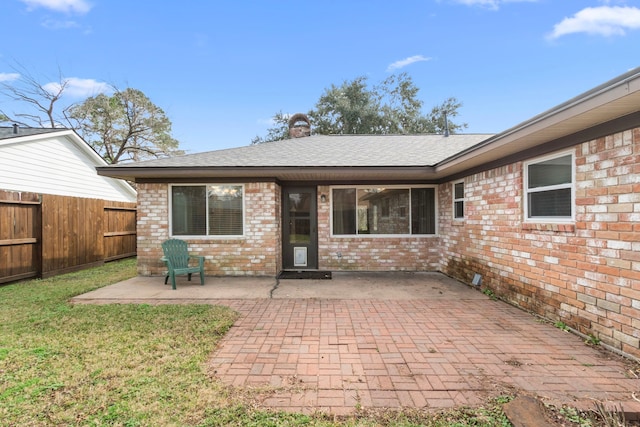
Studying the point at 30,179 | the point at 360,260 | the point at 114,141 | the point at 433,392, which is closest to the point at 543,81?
the point at 360,260

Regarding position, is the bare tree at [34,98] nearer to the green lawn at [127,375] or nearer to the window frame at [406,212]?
the green lawn at [127,375]

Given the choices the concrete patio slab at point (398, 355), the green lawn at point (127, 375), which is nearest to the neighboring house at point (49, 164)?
the green lawn at point (127, 375)

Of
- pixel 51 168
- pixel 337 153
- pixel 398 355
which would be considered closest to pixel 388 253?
pixel 337 153

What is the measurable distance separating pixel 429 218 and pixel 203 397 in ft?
21.3

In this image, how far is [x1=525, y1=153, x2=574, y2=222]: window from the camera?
3.74 meters

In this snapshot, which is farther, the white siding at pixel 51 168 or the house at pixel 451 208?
the white siding at pixel 51 168

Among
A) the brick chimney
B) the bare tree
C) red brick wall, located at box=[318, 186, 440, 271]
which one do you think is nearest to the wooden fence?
the brick chimney

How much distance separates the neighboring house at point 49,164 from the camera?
7.61 metres

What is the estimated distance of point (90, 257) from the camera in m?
8.24

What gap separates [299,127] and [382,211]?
5511 millimetres

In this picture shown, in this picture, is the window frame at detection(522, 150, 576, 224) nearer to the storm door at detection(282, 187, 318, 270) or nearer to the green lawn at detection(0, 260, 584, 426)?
the green lawn at detection(0, 260, 584, 426)

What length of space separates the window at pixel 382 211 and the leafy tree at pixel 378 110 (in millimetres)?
15823

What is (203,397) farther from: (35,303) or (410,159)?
(410,159)

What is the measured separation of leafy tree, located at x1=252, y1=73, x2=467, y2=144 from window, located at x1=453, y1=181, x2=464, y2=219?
16.5 meters
